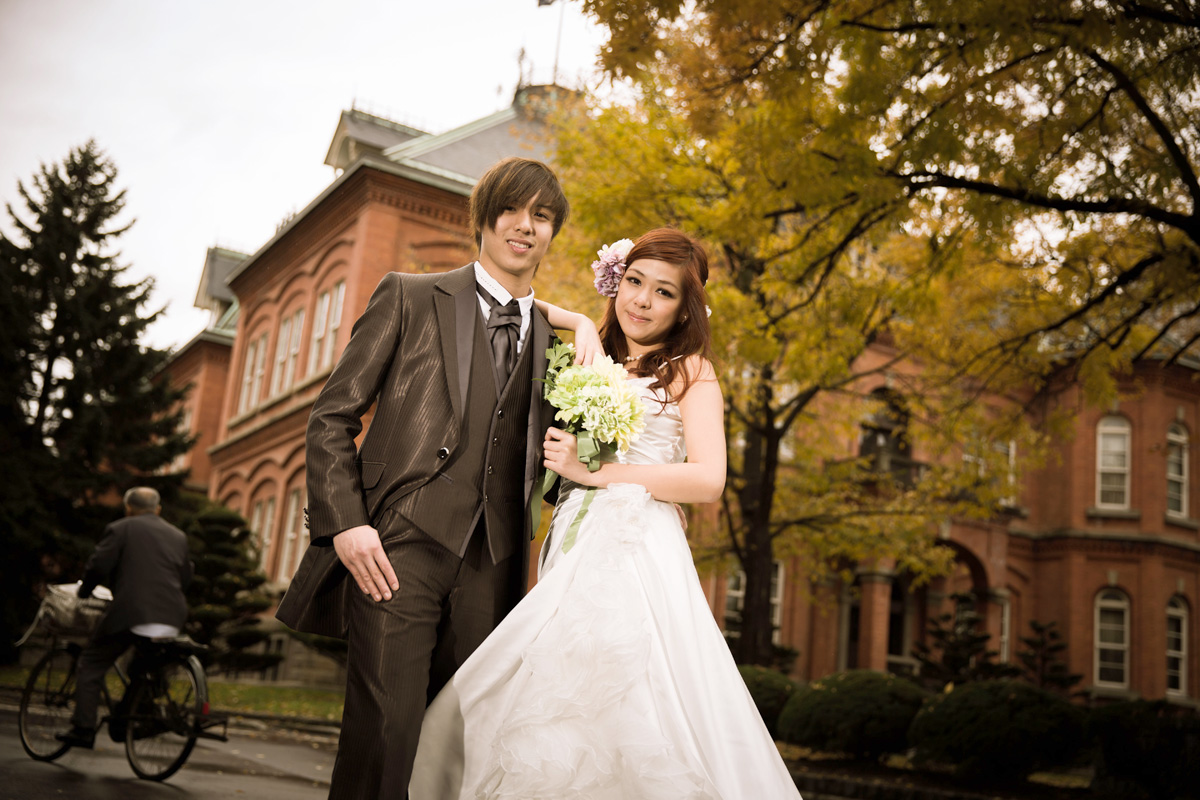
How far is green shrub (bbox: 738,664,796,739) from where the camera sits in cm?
1287

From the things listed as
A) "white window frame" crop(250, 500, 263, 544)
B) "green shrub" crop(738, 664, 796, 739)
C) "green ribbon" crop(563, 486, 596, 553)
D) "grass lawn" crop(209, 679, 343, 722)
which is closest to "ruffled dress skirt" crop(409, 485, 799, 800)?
"green ribbon" crop(563, 486, 596, 553)

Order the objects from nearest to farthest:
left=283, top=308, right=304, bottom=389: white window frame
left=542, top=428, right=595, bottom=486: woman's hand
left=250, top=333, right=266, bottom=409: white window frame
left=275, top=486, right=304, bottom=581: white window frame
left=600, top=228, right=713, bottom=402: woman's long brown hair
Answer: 1. left=542, top=428, right=595, bottom=486: woman's hand
2. left=600, top=228, right=713, bottom=402: woman's long brown hair
3. left=275, top=486, right=304, bottom=581: white window frame
4. left=283, top=308, right=304, bottom=389: white window frame
5. left=250, top=333, right=266, bottom=409: white window frame

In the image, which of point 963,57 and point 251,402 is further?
point 251,402

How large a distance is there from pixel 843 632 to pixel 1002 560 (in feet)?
17.6

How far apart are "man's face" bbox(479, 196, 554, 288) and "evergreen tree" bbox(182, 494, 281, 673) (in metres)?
17.0

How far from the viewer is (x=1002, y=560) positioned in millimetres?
28406

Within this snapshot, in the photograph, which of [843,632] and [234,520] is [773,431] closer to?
[234,520]

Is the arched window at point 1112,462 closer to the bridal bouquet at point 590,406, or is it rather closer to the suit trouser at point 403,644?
the bridal bouquet at point 590,406

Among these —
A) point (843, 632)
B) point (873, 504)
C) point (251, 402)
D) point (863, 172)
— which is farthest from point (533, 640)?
point (251, 402)

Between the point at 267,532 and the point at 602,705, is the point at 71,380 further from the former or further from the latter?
the point at 602,705

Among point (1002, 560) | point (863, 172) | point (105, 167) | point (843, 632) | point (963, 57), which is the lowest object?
point (843, 632)

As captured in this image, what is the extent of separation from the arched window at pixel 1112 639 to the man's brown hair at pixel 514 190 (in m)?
30.2

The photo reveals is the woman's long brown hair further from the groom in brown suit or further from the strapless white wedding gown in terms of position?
the strapless white wedding gown

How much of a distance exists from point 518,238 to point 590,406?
0.62 m
